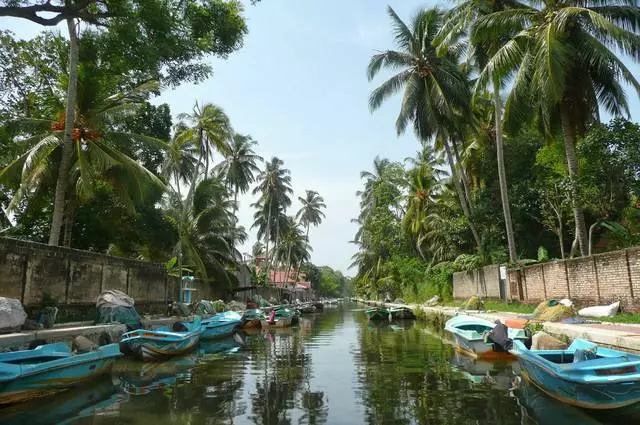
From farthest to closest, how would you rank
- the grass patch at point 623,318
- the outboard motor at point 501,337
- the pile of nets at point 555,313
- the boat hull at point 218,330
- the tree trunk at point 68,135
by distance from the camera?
the boat hull at point 218,330
the tree trunk at point 68,135
the pile of nets at point 555,313
the grass patch at point 623,318
the outboard motor at point 501,337

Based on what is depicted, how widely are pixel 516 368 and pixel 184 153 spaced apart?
120 feet

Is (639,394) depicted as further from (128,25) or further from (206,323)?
(206,323)

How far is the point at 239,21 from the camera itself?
9750mm

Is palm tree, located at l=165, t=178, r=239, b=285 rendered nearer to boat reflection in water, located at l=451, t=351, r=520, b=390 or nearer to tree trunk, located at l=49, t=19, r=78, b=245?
tree trunk, located at l=49, t=19, r=78, b=245

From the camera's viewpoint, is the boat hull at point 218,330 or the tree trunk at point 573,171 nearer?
the tree trunk at point 573,171

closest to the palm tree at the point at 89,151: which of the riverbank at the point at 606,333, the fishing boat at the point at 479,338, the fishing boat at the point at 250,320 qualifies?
the fishing boat at the point at 250,320

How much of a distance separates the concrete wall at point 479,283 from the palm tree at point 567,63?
710 centimetres

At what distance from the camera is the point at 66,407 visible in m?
8.85

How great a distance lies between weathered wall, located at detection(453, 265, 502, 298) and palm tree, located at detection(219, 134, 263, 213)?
23.5m

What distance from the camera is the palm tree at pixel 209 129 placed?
36.4 m

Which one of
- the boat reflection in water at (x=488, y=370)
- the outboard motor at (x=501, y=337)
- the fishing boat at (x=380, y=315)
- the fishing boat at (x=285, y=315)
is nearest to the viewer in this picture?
the boat reflection in water at (x=488, y=370)

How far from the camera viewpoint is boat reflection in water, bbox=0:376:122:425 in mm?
7961

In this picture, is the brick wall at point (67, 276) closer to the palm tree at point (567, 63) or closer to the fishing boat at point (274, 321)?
the fishing boat at point (274, 321)

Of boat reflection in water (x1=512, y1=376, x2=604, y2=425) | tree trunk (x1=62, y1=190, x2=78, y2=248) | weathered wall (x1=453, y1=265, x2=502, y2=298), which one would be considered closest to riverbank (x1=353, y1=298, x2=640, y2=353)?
boat reflection in water (x1=512, y1=376, x2=604, y2=425)
